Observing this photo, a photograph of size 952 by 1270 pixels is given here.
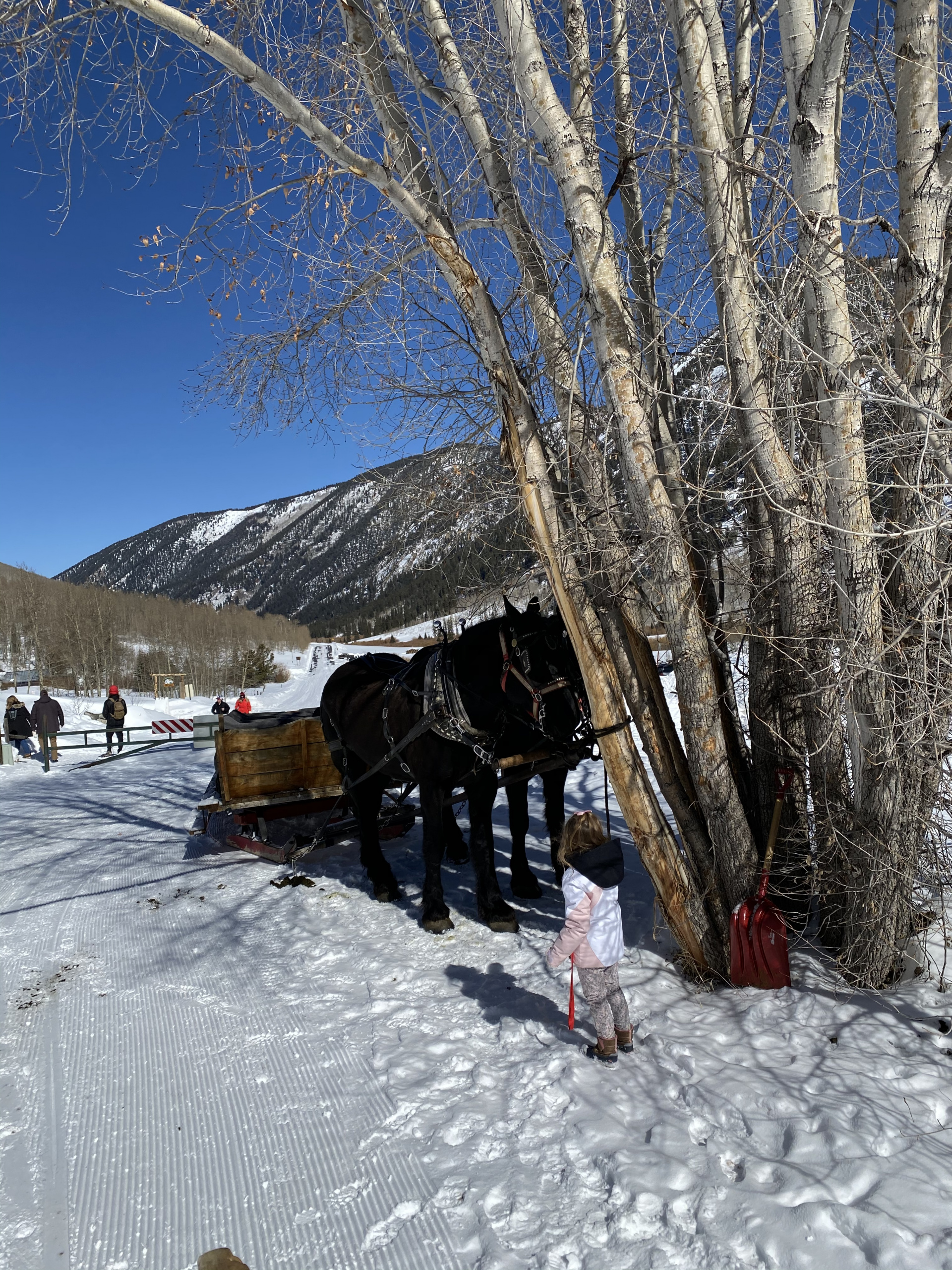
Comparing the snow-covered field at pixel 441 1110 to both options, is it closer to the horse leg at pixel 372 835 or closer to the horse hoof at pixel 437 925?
the horse hoof at pixel 437 925

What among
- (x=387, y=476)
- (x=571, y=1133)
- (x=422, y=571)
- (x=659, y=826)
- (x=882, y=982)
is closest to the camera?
(x=571, y=1133)

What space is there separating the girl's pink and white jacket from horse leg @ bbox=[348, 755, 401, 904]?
100 inches

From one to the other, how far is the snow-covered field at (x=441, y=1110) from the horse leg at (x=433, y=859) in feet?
Answer: 0.62

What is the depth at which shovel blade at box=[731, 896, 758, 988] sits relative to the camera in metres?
3.84

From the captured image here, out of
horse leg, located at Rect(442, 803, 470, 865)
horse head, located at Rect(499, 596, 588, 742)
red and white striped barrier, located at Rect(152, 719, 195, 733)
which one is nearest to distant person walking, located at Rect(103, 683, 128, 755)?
red and white striped barrier, located at Rect(152, 719, 195, 733)

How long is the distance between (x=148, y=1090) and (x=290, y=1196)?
3.36 feet

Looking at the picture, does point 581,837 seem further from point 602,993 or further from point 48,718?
point 48,718

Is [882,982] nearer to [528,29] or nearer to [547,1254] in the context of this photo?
[547,1254]

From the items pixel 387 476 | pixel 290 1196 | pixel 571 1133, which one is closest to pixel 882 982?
pixel 571 1133

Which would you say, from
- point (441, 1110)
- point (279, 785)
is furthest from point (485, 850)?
point (279, 785)

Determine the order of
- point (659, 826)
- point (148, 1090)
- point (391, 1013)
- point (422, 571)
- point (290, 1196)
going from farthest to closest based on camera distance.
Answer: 1. point (422, 571)
2. point (659, 826)
3. point (391, 1013)
4. point (148, 1090)
5. point (290, 1196)

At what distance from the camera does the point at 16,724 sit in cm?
1703

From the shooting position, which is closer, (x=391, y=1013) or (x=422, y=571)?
(x=391, y=1013)

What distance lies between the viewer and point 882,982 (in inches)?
143
